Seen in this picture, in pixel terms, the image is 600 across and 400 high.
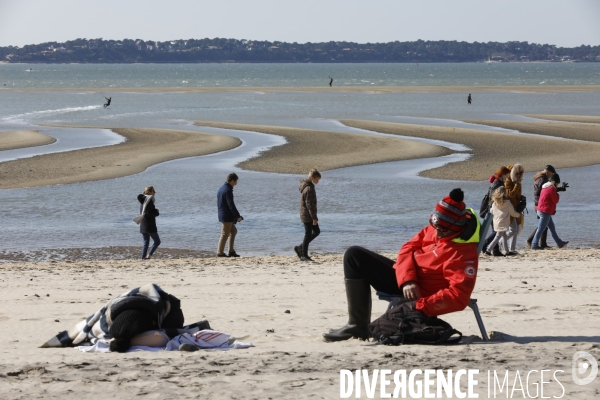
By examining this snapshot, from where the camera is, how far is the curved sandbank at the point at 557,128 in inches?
1305

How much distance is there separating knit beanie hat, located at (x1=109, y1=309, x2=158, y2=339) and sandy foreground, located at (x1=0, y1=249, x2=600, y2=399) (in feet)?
0.73

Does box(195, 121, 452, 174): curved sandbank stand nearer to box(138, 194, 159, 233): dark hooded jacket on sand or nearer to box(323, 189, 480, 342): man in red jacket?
box(138, 194, 159, 233): dark hooded jacket on sand

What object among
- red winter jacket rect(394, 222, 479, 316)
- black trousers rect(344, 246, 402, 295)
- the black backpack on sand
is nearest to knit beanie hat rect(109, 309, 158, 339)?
black trousers rect(344, 246, 402, 295)

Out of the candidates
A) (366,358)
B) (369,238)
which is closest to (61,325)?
(366,358)

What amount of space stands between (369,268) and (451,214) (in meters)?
0.76

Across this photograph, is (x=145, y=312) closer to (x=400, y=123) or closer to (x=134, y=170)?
(x=134, y=170)

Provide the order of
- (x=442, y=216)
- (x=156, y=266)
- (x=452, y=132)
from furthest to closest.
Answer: (x=452, y=132)
(x=156, y=266)
(x=442, y=216)

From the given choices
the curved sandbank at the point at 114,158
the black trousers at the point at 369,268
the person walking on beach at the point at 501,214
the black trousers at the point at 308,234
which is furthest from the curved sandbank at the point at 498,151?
the black trousers at the point at 369,268

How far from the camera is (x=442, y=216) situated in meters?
6.11

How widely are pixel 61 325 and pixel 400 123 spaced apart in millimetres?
33389

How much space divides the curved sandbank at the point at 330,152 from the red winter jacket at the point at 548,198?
1122cm

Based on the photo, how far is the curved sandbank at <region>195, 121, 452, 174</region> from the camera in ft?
82.1

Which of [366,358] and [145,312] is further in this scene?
[145,312]

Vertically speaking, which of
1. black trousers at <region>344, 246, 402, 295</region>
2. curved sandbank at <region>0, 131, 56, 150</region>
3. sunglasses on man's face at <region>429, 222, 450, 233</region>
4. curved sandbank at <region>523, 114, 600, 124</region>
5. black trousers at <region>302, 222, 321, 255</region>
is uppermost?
sunglasses on man's face at <region>429, 222, 450, 233</region>
